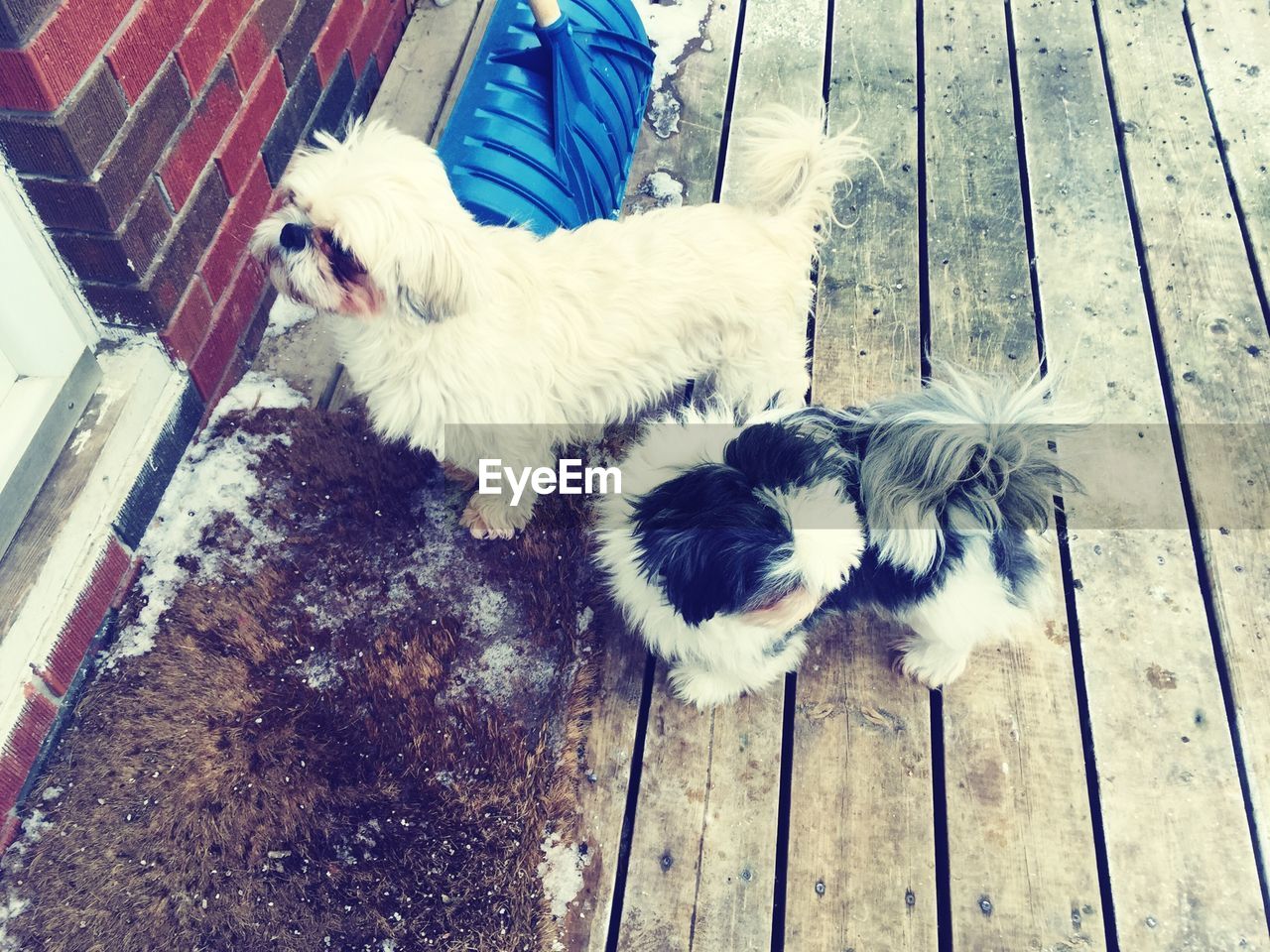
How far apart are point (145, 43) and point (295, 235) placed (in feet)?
1.91

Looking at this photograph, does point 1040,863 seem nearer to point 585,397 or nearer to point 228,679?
point 585,397

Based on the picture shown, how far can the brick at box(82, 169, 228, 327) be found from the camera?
79.1 inches

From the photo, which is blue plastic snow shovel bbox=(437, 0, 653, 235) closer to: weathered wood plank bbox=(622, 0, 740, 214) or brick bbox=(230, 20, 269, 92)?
weathered wood plank bbox=(622, 0, 740, 214)

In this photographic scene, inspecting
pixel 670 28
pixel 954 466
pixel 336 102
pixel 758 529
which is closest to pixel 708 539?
pixel 758 529

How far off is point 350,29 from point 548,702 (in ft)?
7.19

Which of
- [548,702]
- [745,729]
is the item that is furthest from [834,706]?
[548,702]

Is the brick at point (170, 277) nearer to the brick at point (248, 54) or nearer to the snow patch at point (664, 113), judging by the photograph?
the brick at point (248, 54)

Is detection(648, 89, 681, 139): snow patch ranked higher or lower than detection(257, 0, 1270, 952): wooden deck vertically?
higher

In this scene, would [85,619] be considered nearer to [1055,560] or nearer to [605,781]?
[605,781]

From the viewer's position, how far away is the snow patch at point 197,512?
2.14m

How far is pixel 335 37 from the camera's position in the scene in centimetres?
276

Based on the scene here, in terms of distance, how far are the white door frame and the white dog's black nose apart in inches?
22.4

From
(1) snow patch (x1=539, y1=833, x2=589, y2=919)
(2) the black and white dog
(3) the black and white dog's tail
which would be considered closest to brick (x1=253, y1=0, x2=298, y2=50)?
(2) the black and white dog

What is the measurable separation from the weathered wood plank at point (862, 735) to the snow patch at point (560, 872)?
0.44 metres
